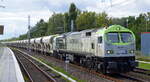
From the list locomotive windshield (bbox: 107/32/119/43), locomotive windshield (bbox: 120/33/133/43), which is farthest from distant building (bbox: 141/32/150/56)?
locomotive windshield (bbox: 107/32/119/43)

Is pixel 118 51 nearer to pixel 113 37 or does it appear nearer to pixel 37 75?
pixel 113 37

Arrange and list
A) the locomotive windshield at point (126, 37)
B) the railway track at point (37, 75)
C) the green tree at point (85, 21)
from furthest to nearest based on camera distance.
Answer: the green tree at point (85, 21), the railway track at point (37, 75), the locomotive windshield at point (126, 37)

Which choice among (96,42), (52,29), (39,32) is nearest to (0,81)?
(96,42)

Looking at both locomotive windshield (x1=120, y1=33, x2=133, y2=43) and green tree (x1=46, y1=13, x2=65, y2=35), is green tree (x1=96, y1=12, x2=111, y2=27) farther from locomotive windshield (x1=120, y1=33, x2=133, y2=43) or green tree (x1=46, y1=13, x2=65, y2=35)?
locomotive windshield (x1=120, y1=33, x2=133, y2=43)

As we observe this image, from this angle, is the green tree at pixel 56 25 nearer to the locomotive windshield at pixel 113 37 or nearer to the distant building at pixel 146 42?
the distant building at pixel 146 42

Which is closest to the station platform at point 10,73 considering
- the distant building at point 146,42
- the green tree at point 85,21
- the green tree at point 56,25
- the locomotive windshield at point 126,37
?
the locomotive windshield at point 126,37

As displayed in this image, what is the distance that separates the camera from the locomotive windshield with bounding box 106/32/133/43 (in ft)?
64.1

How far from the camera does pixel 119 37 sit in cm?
1972

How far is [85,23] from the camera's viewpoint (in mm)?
78562

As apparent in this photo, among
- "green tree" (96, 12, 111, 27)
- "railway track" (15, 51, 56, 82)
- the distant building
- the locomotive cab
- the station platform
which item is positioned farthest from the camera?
"green tree" (96, 12, 111, 27)

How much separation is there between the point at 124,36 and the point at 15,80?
26.5 feet

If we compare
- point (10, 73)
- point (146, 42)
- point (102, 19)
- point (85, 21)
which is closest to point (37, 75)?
point (10, 73)

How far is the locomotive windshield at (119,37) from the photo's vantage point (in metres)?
19.5

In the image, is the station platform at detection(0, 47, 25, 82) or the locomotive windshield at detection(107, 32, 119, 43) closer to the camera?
the station platform at detection(0, 47, 25, 82)
